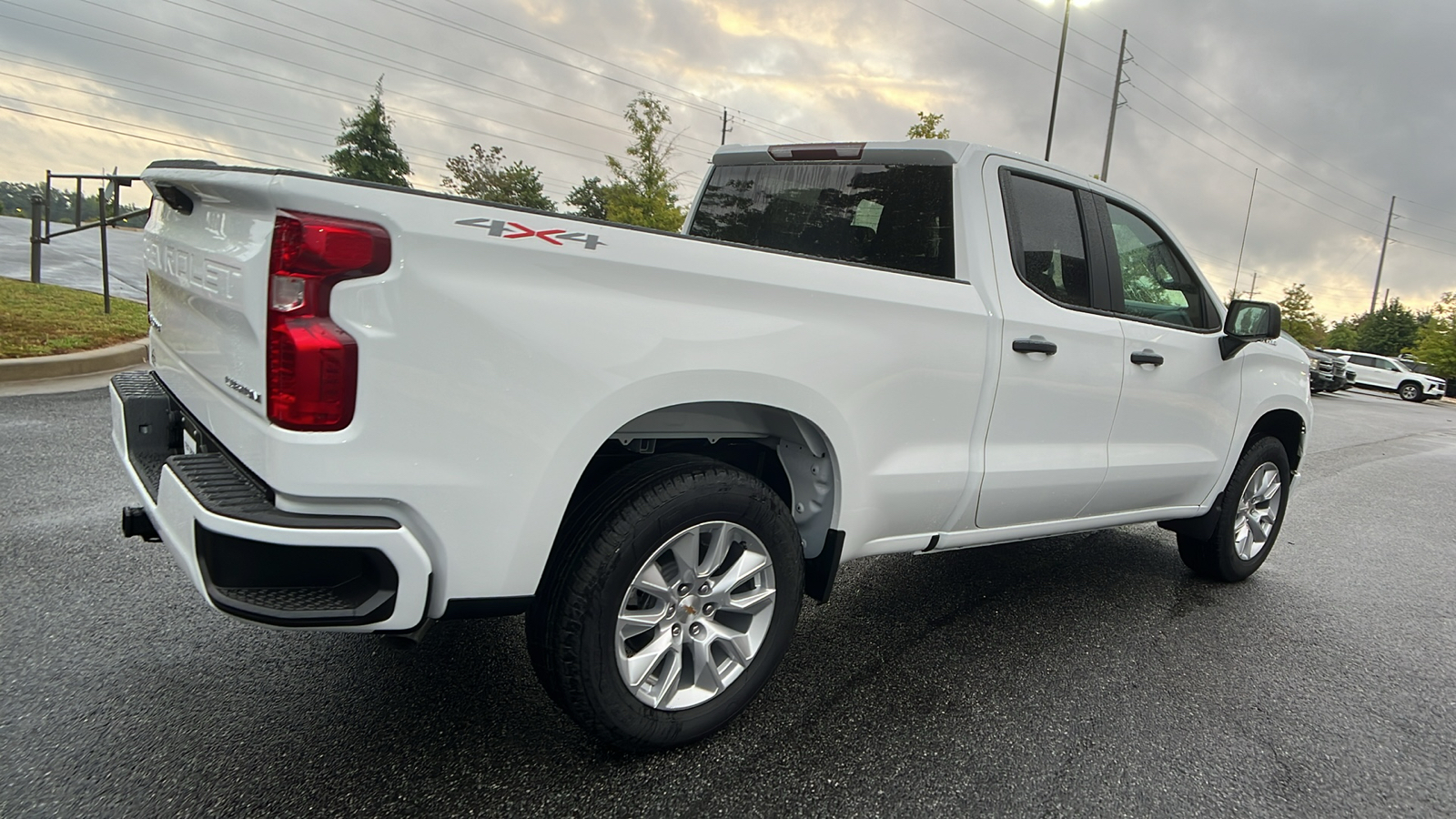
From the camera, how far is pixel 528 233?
5.98 ft

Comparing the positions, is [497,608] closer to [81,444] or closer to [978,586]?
[978,586]

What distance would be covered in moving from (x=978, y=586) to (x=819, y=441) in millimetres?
1943

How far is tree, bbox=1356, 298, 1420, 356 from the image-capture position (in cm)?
5647

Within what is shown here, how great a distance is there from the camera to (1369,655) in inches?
140

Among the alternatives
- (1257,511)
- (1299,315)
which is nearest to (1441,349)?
(1299,315)

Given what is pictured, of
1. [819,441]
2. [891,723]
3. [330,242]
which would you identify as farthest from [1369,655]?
[330,242]

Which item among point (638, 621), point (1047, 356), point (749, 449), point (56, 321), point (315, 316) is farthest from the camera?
point (56, 321)

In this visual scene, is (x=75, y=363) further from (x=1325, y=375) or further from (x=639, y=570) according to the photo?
(x=1325, y=375)

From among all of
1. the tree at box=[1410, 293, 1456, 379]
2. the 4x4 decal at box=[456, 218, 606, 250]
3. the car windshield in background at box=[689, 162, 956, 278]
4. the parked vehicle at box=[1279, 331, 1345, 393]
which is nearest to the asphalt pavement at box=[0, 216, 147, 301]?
the car windshield in background at box=[689, 162, 956, 278]

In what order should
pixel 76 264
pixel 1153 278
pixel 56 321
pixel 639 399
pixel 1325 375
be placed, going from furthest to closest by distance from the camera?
pixel 1325 375, pixel 76 264, pixel 56 321, pixel 1153 278, pixel 639 399

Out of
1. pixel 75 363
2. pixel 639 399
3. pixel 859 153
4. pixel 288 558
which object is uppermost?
pixel 859 153

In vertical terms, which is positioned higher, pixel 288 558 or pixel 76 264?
pixel 76 264

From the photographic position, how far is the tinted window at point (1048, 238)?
3.06m

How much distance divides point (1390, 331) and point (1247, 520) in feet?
228
